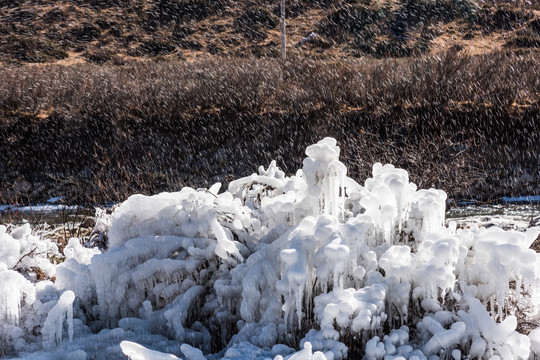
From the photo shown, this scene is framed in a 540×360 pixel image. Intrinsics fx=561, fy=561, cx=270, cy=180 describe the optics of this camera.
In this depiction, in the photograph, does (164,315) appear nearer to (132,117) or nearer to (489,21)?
(132,117)

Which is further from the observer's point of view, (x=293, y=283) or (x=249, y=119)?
(x=249, y=119)

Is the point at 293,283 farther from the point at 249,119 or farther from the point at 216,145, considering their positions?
the point at 249,119

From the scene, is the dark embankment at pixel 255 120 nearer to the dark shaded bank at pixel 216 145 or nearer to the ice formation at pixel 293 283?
the dark shaded bank at pixel 216 145

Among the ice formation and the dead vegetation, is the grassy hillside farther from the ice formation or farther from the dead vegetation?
the dead vegetation

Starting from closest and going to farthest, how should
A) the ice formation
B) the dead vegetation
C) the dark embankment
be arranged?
the ice formation, the dark embankment, the dead vegetation

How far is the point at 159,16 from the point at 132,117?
20715 millimetres

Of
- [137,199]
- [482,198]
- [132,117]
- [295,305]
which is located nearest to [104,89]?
[132,117]

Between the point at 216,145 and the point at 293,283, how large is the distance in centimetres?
1199

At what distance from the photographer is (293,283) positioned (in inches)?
122

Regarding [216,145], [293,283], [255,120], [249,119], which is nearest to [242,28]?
[249,119]

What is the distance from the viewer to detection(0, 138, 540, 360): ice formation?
3062mm

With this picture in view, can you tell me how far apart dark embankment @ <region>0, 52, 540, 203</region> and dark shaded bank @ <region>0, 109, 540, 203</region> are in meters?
0.03

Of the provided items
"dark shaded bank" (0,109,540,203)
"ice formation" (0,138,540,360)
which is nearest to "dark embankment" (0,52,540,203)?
"dark shaded bank" (0,109,540,203)

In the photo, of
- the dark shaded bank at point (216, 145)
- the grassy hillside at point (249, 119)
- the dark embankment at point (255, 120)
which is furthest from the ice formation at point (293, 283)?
the dark shaded bank at point (216, 145)
